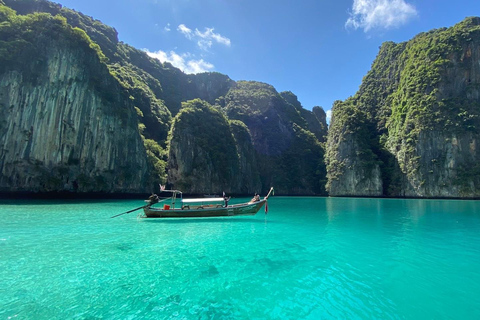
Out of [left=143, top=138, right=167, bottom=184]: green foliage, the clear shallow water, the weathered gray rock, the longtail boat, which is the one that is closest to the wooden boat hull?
the longtail boat

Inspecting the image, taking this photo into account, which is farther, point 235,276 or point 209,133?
point 209,133

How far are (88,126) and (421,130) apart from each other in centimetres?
8018

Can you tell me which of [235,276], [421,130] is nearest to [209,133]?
[421,130]

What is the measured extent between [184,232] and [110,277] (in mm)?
8672

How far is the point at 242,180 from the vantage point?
82.9 metres

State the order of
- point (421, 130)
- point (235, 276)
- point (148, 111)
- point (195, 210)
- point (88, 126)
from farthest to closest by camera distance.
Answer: point (148, 111) < point (421, 130) < point (88, 126) < point (195, 210) < point (235, 276)

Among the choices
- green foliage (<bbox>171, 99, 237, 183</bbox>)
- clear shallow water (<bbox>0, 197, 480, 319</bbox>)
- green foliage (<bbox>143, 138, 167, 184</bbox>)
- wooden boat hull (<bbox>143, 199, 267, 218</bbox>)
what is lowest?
clear shallow water (<bbox>0, 197, 480, 319</bbox>)

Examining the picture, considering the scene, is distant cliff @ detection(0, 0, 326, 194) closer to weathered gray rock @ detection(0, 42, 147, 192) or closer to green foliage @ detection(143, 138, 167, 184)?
weathered gray rock @ detection(0, 42, 147, 192)

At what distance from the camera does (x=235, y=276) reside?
29.2 ft

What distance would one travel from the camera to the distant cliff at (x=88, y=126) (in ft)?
129

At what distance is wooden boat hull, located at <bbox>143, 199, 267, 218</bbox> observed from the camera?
75.0 feet

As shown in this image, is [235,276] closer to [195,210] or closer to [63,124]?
[195,210]

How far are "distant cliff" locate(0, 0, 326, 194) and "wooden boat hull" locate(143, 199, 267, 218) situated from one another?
2883 cm

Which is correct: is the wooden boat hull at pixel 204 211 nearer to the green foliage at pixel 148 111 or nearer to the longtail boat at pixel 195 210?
the longtail boat at pixel 195 210
